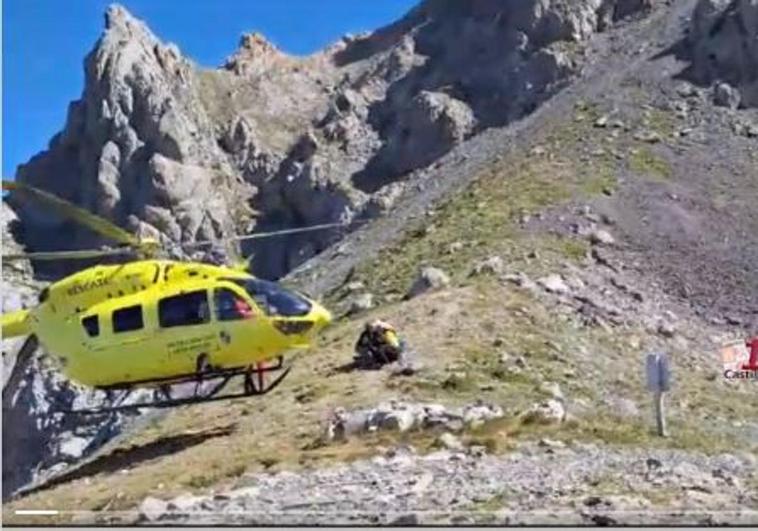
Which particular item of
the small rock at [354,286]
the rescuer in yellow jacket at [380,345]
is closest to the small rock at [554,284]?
the rescuer in yellow jacket at [380,345]

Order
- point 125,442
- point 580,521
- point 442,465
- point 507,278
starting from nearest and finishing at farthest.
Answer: point 580,521, point 442,465, point 125,442, point 507,278

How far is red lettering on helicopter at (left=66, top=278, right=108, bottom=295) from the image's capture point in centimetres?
2766

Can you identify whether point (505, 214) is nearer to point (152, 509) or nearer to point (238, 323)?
point (238, 323)

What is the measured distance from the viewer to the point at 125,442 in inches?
1193

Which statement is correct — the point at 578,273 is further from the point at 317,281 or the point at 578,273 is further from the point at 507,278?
the point at 317,281

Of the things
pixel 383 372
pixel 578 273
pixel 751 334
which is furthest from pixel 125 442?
pixel 751 334

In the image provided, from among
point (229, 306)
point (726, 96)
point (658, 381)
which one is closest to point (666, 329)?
point (658, 381)

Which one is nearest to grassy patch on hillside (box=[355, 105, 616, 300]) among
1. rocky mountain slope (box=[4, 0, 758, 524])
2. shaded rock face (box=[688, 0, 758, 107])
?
rocky mountain slope (box=[4, 0, 758, 524])

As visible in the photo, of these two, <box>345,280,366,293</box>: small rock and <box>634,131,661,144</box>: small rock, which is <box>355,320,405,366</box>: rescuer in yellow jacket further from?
<box>634,131,661,144</box>: small rock

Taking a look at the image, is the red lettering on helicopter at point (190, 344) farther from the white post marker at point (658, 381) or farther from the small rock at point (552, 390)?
the white post marker at point (658, 381)

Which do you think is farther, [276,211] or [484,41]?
[276,211]

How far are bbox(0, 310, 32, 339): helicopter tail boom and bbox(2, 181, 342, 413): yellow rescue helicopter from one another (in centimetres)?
124

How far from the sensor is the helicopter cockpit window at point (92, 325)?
1069 inches

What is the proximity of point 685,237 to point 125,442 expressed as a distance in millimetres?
22196
